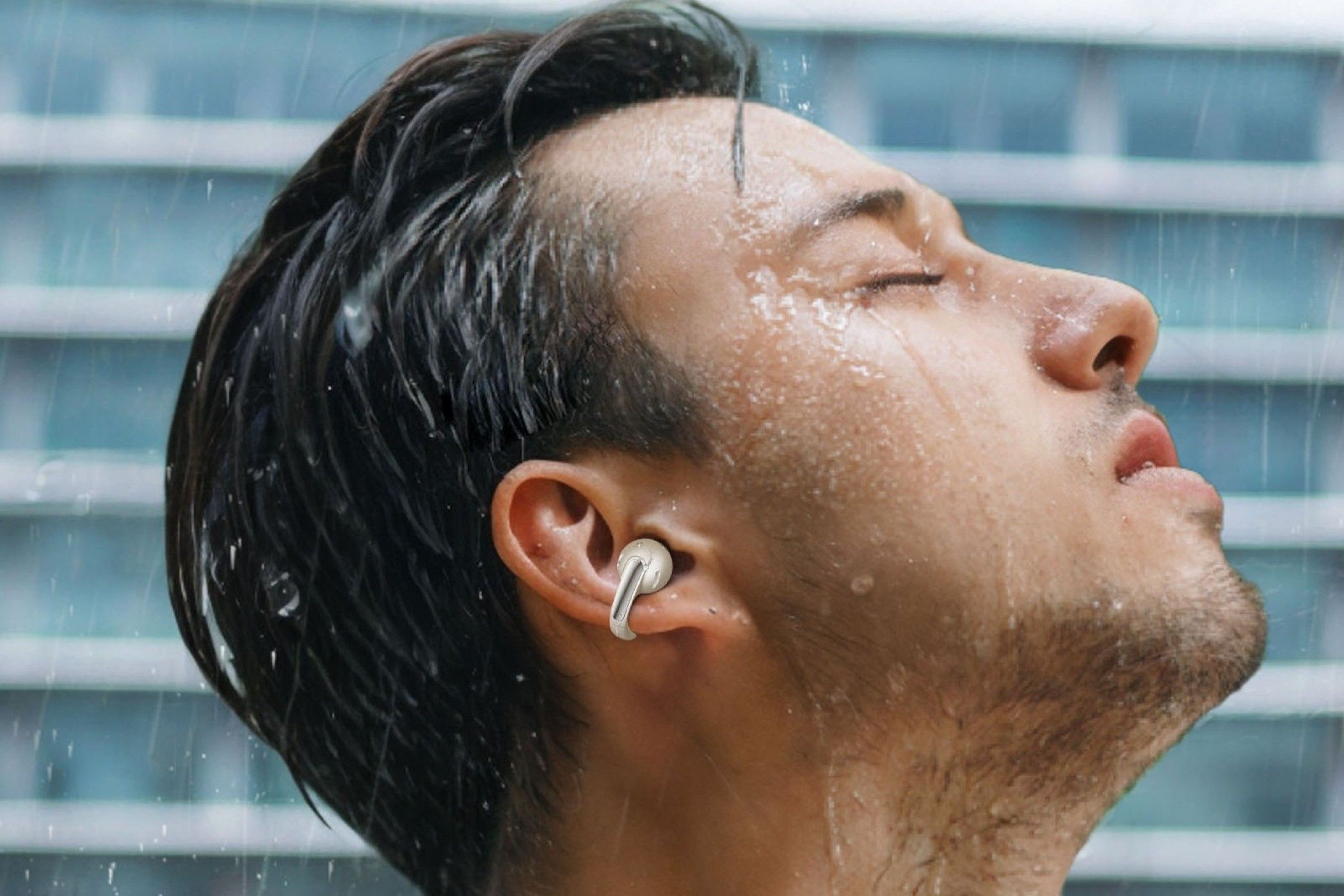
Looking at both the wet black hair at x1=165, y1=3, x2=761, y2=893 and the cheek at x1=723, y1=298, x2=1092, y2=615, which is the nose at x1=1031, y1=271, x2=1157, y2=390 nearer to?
the cheek at x1=723, y1=298, x2=1092, y2=615

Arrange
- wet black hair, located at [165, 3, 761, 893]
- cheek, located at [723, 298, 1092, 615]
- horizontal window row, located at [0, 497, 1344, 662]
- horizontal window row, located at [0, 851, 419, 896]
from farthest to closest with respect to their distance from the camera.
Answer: horizontal window row, located at [0, 497, 1344, 662]
horizontal window row, located at [0, 851, 419, 896]
wet black hair, located at [165, 3, 761, 893]
cheek, located at [723, 298, 1092, 615]

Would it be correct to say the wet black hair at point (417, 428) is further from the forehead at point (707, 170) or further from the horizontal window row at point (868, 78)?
the horizontal window row at point (868, 78)

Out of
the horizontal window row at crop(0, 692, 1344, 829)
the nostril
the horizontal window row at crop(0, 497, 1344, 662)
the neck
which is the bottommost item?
the horizontal window row at crop(0, 692, 1344, 829)

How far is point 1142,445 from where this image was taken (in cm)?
137

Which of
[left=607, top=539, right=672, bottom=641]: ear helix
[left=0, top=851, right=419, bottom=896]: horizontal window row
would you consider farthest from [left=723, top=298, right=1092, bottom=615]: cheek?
[left=0, top=851, right=419, bottom=896]: horizontal window row

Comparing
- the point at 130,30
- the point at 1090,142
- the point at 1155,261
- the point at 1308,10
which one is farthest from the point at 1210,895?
the point at 130,30

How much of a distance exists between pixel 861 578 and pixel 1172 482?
34cm

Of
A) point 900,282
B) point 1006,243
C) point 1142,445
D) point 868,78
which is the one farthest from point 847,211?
point 1006,243

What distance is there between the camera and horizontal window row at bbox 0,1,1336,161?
2570mm

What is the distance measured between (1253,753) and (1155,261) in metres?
1.05

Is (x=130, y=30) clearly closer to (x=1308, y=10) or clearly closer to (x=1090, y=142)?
(x=1090, y=142)

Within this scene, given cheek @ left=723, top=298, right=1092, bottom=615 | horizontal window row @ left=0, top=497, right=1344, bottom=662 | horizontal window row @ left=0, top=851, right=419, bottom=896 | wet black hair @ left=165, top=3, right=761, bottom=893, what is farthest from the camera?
horizontal window row @ left=0, top=497, right=1344, bottom=662

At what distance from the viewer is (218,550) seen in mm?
1544

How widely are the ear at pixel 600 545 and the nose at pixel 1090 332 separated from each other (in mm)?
396
